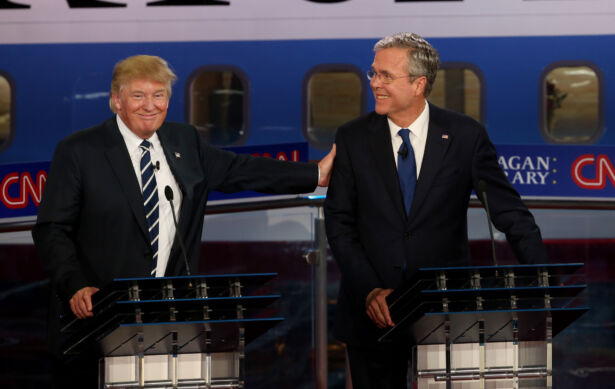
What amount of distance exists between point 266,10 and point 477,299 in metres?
4.99

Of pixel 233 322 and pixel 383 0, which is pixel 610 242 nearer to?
pixel 383 0

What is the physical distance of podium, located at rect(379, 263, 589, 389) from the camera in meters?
3.41

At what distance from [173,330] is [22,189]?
11.3 ft

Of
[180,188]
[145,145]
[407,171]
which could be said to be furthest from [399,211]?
[145,145]

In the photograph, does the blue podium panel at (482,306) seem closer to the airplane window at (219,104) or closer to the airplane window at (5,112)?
the airplane window at (219,104)

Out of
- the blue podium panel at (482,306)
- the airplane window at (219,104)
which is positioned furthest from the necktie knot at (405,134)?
the airplane window at (219,104)

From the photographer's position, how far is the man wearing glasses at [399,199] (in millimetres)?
4000

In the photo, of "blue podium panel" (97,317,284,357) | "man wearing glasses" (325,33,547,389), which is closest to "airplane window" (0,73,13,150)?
"man wearing glasses" (325,33,547,389)

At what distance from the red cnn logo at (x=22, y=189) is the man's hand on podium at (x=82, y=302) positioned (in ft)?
8.45

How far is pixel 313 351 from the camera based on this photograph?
231 inches

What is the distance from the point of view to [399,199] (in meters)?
4.02

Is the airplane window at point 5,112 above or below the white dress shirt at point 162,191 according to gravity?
above

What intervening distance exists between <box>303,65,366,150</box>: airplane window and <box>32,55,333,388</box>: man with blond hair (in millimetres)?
3972

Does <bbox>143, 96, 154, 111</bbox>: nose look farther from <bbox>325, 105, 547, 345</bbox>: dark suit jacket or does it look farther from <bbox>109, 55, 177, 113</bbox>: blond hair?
<bbox>325, 105, 547, 345</bbox>: dark suit jacket
